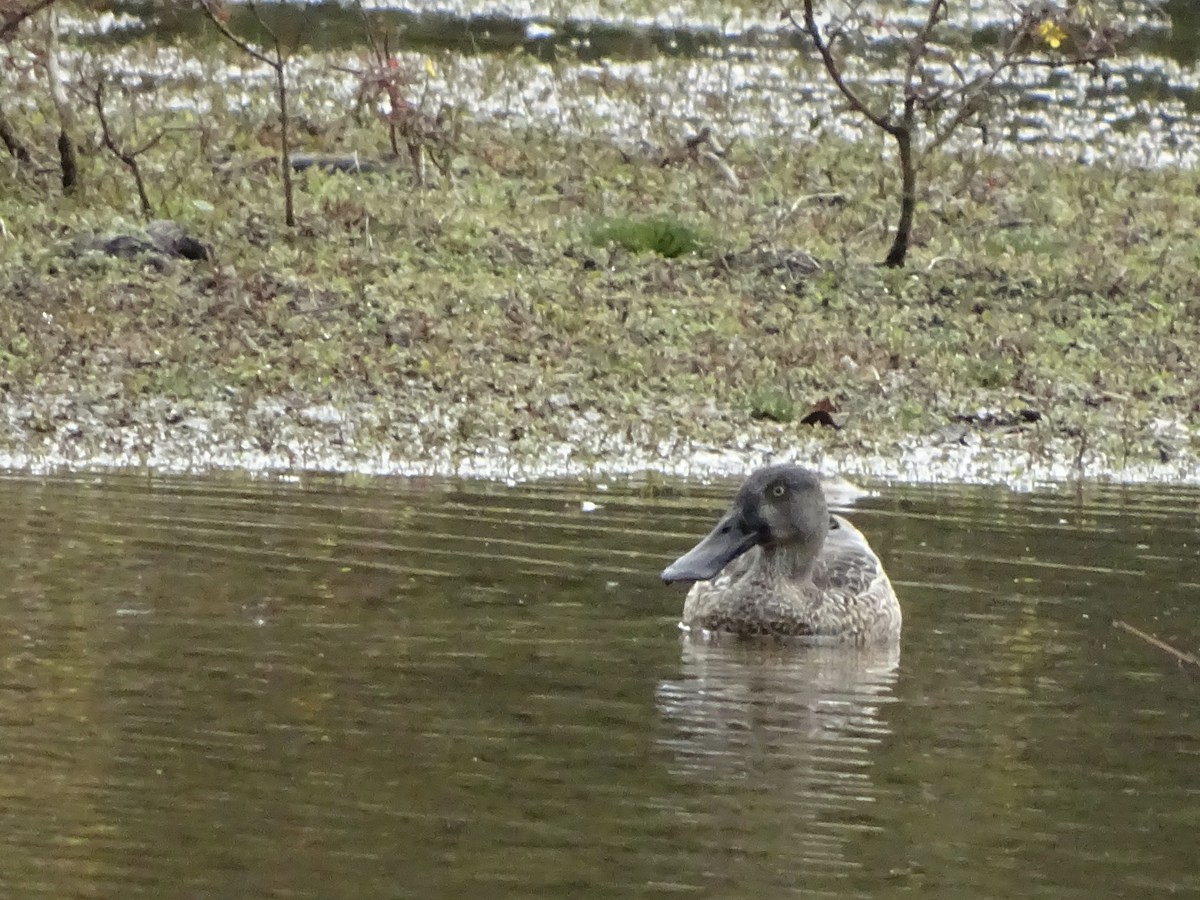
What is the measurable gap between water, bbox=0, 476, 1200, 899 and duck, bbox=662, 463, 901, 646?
0.18 m

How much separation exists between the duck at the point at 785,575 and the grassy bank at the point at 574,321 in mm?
2843

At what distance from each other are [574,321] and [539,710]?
7.38 m

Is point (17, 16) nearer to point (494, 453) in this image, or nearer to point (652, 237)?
point (652, 237)

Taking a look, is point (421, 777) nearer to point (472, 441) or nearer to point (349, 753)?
point (349, 753)

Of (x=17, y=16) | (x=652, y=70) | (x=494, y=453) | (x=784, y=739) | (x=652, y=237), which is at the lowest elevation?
(x=784, y=739)

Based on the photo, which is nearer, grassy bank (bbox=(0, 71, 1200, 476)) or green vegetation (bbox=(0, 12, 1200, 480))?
grassy bank (bbox=(0, 71, 1200, 476))

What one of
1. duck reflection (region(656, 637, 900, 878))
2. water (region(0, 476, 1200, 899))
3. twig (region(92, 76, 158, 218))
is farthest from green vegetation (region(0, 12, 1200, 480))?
duck reflection (region(656, 637, 900, 878))

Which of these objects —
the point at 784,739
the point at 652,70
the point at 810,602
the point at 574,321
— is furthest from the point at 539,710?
the point at 652,70

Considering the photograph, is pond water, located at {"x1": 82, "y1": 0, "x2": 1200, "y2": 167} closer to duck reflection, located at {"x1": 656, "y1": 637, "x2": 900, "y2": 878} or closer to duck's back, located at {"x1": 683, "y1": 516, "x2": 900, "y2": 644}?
duck's back, located at {"x1": 683, "y1": 516, "x2": 900, "y2": 644}

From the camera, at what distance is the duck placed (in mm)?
9328

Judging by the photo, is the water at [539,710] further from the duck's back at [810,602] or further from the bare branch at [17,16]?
the bare branch at [17,16]

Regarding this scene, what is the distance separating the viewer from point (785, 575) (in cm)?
984

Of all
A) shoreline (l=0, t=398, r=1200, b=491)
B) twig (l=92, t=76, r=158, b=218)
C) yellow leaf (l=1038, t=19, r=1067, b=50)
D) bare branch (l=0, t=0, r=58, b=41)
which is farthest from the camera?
yellow leaf (l=1038, t=19, r=1067, b=50)

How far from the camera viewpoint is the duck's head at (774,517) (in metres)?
9.59
